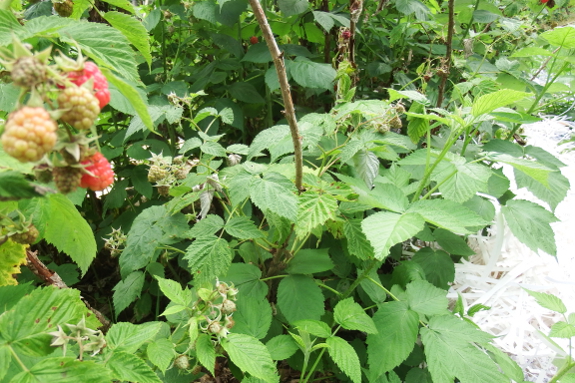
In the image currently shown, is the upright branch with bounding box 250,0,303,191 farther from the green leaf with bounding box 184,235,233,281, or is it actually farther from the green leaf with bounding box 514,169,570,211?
the green leaf with bounding box 514,169,570,211

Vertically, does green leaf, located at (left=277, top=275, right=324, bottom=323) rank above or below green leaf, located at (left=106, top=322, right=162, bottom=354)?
below

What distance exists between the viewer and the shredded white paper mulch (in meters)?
1.01

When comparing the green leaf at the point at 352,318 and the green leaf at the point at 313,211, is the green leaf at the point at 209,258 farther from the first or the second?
the green leaf at the point at 352,318

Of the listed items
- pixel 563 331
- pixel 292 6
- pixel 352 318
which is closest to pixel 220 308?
pixel 352 318

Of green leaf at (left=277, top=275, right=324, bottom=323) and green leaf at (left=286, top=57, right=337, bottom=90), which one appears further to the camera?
green leaf at (left=286, top=57, right=337, bottom=90)

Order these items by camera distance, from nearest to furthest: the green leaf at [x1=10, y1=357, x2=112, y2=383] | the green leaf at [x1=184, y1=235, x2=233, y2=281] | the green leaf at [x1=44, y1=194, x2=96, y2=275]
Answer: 1. the green leaf at [x1=10, y1=357, x2=112, y2=383]
2. the green leaf at [x1=44, y1=194, x2=96, y2=275]
3. the green leaf at [x1=184, y1=235, x2=233, y2=281]

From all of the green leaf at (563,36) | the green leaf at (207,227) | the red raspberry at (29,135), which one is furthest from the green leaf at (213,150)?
the green leaf at (563,36)

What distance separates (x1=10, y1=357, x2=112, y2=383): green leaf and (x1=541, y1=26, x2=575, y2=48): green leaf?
4.30ft

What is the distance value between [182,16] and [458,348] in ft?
5.09

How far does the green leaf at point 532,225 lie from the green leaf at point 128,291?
3.31ft

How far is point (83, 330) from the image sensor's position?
0.55m

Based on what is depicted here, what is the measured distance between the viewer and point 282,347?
0.83m

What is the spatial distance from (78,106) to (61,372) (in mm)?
350

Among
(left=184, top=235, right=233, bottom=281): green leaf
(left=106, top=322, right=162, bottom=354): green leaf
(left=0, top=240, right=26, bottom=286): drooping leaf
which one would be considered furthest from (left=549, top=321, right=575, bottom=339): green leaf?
(left=0, top=240, right=26, bottom=286): drooping leaf
